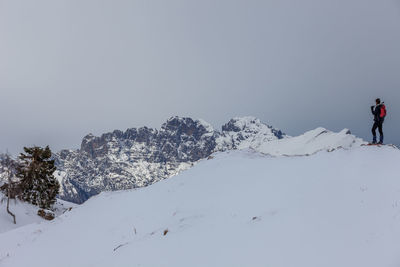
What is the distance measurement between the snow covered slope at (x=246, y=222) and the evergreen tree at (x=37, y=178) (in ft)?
108

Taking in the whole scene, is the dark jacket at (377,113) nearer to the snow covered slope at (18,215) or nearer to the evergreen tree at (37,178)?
the snow covered slope at (18,215)

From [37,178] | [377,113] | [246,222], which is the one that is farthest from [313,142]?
[37,178]

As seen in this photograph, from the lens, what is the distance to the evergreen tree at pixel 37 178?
43.3 meters

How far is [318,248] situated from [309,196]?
3.34m

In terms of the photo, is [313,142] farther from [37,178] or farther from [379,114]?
[37,178]

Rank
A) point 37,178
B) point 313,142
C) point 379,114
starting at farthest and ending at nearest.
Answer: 1. point 313,142
2. point 37,178
3. point 379,114

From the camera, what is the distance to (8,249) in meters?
13.6

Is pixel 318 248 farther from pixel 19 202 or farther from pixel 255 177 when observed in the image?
pixel 19 202

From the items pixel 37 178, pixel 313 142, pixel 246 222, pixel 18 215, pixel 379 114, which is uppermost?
pixel 313 142

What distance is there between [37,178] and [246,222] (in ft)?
164

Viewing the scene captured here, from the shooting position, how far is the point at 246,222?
27.2ft

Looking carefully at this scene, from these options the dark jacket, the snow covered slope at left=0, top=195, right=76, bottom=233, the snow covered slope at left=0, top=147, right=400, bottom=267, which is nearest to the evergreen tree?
the snow covered slope at left=0, top=195, right=76, bottom=233

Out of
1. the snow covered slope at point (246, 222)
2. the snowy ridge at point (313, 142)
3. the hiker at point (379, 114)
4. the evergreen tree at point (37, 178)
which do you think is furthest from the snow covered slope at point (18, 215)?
the snowy ridge at point (313, 142)

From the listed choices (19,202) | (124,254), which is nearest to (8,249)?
(124,254)
